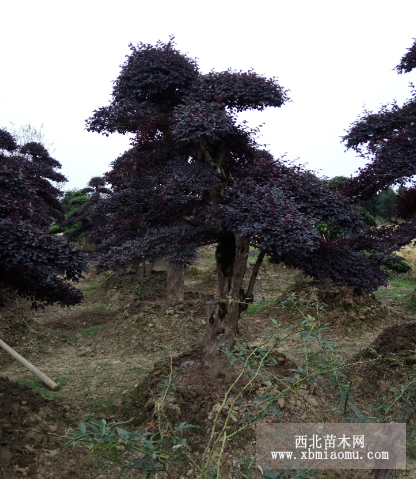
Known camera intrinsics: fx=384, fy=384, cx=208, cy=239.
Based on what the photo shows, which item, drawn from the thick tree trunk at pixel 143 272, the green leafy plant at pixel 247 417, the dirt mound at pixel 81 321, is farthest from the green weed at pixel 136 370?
the thick tree trunk at pixel 143 272

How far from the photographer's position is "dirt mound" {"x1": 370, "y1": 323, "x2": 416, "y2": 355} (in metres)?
5.73

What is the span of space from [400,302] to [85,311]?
9.00 metres

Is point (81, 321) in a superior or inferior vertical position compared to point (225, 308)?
inferior

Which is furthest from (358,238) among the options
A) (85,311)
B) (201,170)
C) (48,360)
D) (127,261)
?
(85,311)

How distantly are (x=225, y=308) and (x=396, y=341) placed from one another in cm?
278

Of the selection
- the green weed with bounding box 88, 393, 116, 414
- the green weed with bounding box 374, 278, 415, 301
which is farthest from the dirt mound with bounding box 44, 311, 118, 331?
the green weed with bounding box 374, 278, 415, 301

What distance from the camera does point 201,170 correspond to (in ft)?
15.8

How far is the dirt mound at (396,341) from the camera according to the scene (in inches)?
226

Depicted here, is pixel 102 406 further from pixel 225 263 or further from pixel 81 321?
pixel 81 321

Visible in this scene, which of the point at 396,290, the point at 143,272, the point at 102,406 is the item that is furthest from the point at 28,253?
Result: the point at 396,290

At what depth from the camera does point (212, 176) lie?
4797 millimetres

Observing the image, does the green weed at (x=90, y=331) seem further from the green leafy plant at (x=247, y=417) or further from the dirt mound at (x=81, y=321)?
the green leafy plant at (x=247, y=417)

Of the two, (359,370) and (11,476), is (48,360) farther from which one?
(359,370)

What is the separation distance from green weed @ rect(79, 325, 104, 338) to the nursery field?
3 cm
